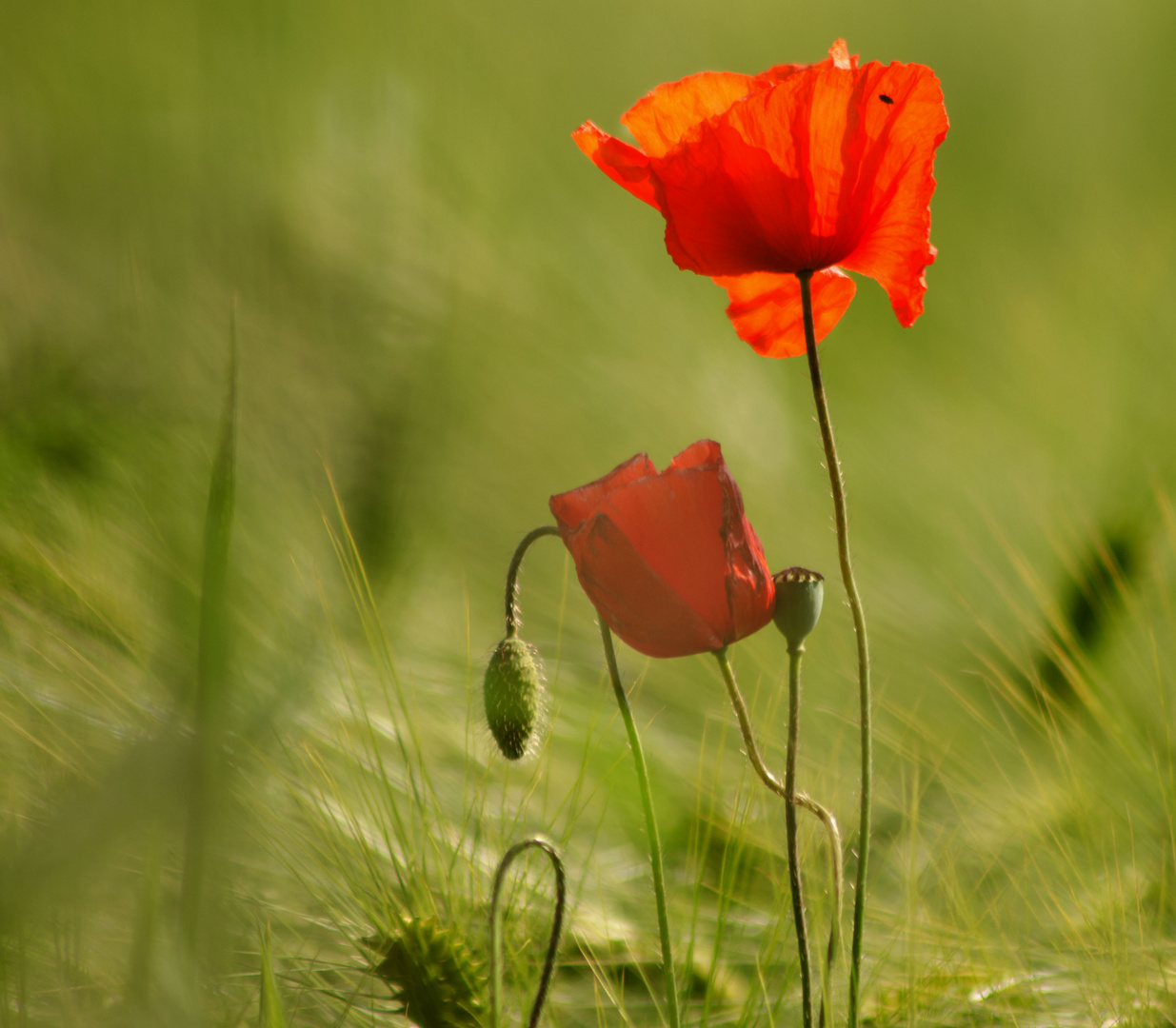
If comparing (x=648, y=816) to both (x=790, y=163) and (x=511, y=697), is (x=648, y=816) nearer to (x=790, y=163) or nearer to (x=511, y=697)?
(x=511, y=697)

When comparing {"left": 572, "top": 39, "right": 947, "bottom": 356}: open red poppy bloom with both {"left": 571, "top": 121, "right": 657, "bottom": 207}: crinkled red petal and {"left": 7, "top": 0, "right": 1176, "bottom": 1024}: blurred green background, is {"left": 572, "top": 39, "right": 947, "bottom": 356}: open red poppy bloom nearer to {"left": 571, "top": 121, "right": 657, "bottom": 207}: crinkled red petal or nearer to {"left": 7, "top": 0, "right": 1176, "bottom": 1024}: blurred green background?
{"left": 571, "top": 121, "right": 657, "bottom": 207}: crinkled red petal

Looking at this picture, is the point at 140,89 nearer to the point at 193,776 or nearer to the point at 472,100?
the point at 472,100

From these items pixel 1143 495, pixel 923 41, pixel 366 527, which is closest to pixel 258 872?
pixel 366 527

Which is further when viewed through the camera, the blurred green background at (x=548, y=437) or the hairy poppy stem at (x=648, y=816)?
the blurred green background at (x=548, y=437)

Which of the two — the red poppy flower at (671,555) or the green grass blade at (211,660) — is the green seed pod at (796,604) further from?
the green grass blade at (211,660)

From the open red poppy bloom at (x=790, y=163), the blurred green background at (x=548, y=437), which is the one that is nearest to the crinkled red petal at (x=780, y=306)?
the open red poppy bloom at (x=790, y=163)

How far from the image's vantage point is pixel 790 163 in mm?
237

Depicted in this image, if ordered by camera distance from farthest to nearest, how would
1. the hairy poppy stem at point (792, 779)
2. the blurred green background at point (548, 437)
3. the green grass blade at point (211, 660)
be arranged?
the blurred green background at point (548, 437), the hairy poppy stem at point (792, 779), the green grass blade at point (211, 660)

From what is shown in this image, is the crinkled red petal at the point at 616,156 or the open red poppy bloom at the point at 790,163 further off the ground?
the crinkled red petal at the point at 616,156

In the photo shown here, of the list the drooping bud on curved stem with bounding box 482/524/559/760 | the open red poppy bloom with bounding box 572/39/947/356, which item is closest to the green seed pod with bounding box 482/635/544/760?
the drooping bud on curved stem with bounding box 482/524/559/760

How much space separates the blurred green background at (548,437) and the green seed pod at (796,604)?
0.12m

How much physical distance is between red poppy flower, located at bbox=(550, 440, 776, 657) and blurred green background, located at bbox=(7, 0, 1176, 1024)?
3.9 inches

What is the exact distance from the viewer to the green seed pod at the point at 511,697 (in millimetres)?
254

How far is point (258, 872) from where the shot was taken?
455 mm
